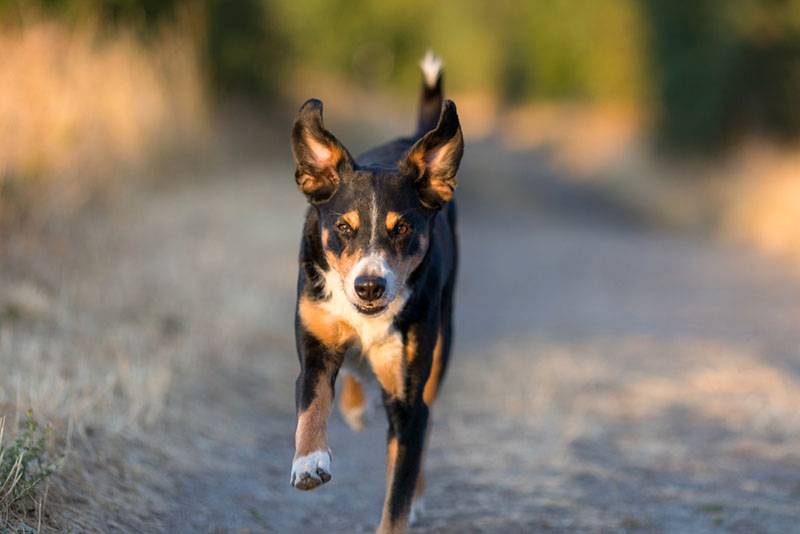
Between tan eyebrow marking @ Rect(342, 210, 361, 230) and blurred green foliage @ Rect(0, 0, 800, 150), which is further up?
blurred green foliage @ Rect(0, 0, 800, 150)

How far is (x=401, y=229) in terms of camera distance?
172 inches

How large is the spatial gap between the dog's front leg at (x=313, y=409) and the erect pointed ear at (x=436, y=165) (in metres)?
0.75

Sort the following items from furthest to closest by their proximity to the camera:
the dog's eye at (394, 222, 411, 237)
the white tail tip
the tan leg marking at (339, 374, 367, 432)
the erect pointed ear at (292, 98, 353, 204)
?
the white tail tip < the tan leg marking at (339, 374, 367, 432) < the erect pointed ear at (292, 98, 353, 204) < the dog's eye at (394, 222, 411, 237)

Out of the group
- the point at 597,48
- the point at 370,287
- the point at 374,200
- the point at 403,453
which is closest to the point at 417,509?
the point at 403,453

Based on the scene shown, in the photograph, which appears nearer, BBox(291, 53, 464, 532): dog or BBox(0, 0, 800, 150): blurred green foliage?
BBox(291, 53, 464, 532): dog

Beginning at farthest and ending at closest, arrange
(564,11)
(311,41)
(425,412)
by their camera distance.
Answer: (564,11)
(311,41)
(425,412)

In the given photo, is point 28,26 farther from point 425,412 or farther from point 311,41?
point 311,41

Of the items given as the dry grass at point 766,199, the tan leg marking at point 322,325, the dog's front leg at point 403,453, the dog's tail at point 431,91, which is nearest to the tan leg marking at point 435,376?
the dog's front leg at point 403,453

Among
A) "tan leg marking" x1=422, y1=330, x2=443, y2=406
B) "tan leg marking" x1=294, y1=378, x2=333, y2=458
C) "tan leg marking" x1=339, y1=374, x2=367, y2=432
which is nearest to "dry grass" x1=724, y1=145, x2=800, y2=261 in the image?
"tan leg marking" x1=339, y1=374, x2=367, y2=432

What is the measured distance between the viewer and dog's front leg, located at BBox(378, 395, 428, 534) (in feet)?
14.0

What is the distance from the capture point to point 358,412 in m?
5.52

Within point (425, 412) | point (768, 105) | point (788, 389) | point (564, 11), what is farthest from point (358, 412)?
point (564, 11)

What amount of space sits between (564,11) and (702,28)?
15.3 metres

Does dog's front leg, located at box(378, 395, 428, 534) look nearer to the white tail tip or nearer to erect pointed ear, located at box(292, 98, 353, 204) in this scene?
erect pointed ear, located at box(292, 98, 353, 204)
